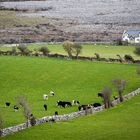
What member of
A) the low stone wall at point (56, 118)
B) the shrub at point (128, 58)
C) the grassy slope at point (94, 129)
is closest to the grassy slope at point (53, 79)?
the low stone wall at point (56, 118)

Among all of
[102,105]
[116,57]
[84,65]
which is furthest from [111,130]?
[116,57]

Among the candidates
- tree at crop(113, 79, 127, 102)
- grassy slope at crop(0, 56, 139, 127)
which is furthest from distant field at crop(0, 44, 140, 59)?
tree at crop(113, 79, 127, 102)

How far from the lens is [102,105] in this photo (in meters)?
61.1

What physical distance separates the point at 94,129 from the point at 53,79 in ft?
85.2

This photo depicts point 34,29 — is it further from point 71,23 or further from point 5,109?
point 5,109

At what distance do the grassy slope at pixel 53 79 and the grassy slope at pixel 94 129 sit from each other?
3.68 metres

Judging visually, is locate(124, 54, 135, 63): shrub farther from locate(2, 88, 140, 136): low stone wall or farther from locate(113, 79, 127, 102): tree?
locate(2, 88, 140, 136): low stone wall

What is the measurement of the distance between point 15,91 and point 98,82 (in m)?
10.5

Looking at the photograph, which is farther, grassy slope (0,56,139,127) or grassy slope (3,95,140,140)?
grassy slope (0,56,139,127)

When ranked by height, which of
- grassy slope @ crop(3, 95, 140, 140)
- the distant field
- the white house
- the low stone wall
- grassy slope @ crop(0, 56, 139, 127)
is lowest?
grassy slope @ crop(3, 95, 140, 140)

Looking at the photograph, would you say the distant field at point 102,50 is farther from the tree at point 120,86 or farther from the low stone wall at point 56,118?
the low stone wall at point 56,118

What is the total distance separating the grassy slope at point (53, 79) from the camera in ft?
211

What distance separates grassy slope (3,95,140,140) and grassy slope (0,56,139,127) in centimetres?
368

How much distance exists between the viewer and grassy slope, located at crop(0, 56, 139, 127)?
64375 millimetres
